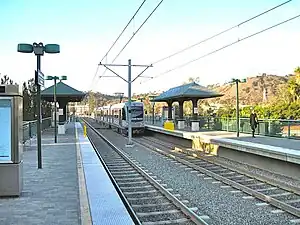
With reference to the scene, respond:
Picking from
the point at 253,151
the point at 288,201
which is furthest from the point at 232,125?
the point at 288,201

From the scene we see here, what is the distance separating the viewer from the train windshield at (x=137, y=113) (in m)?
39.2

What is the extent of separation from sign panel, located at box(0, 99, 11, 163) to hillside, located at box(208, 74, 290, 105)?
→ 78.6 m

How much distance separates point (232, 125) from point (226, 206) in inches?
781

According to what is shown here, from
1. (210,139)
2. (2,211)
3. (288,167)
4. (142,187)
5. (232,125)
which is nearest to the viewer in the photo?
(2,211)

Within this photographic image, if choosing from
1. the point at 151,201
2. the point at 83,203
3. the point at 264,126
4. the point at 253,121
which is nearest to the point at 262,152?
the point at 151,201

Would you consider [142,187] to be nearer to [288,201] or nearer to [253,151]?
[288,201]

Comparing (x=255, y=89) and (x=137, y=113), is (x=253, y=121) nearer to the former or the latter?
(x=137, y=113)

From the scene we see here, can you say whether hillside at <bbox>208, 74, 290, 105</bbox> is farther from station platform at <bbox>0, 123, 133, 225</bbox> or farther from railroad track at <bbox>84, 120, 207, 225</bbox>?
station platform at <bbox>0, 123, 133, 225</bbox>

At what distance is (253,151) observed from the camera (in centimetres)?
1650

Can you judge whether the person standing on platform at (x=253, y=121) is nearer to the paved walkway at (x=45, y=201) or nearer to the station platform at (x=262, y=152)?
the station platform at (x=262, y=152)

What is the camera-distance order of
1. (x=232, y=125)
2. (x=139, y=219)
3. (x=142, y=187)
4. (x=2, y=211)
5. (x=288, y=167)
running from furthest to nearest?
(x=232, y=125), (x=288, y=167), (x=142, y=187), (x=139, y=219), (x=2, y=211)

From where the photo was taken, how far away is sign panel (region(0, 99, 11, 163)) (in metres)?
8.66

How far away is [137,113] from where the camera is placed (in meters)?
39.7

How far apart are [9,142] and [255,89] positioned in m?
93.6
